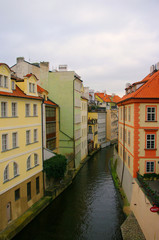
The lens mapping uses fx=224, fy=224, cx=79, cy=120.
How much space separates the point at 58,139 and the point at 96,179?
8572 mm

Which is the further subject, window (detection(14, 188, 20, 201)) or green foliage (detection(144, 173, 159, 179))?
green foliage (detection(144, 173, 159, 179))

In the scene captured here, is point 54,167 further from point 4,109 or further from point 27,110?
point 4,109

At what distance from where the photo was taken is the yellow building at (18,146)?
1738cm

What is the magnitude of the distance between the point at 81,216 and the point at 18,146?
9.41 m

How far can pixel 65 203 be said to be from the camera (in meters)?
24.7

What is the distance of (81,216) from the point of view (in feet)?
72.3

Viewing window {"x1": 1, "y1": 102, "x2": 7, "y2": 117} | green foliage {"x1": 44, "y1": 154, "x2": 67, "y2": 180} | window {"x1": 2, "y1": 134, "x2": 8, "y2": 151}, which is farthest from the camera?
green foliage {"x1": 44, "y1": 154, "x2": 67, "y2": 180}

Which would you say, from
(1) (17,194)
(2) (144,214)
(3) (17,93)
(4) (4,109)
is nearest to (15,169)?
(1) (17,194)

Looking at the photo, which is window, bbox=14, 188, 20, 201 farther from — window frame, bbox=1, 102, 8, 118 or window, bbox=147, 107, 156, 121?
window, bbox=147, 107, 156, 121

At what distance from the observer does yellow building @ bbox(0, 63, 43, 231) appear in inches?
684

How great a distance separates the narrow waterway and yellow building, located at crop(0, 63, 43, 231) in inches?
80.3

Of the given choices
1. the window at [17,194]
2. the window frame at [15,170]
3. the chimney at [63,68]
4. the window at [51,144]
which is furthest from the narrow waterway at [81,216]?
the chimney at [63,68]

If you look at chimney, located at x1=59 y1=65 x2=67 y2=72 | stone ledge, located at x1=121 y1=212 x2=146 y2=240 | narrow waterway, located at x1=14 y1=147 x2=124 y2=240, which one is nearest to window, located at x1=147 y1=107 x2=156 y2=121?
stone ledge, located at x1=121 y1=212 x2=146 y2=240

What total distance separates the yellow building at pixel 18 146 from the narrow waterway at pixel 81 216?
6.69 ft
